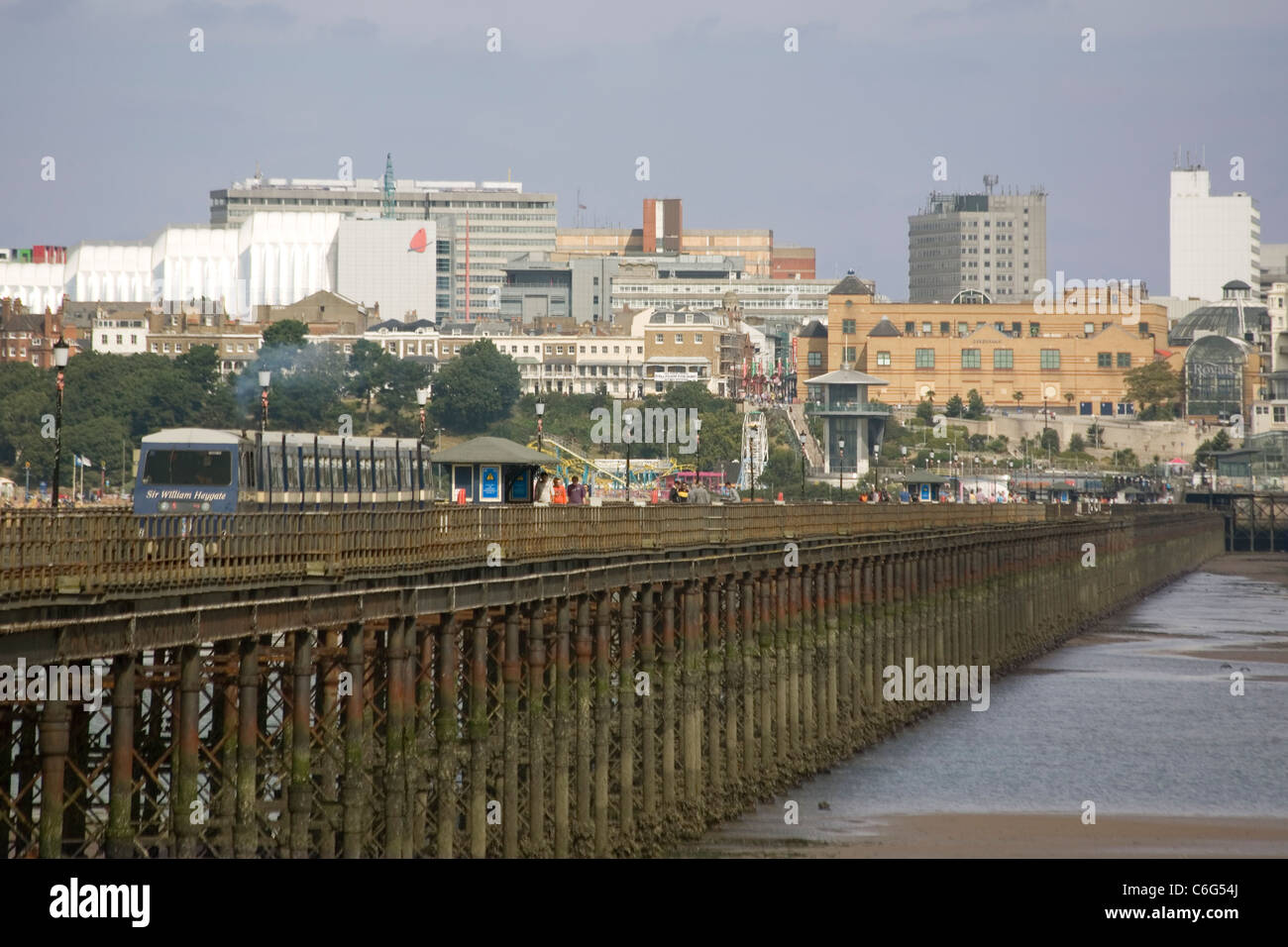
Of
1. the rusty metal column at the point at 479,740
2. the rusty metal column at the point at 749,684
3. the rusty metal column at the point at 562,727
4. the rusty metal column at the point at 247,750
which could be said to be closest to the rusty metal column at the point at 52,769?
the rusty metal column at the point at 247,750

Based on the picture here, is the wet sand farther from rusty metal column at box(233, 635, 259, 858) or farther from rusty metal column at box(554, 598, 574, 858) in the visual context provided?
rusty metal column at box(233, 635, 259, 858)

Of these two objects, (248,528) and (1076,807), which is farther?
(1076,807)

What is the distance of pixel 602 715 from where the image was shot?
4588cm

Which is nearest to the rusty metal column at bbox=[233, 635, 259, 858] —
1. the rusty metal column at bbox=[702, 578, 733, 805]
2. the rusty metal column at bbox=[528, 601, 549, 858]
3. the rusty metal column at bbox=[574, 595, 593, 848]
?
the rusty metal column at bbox=[528, 601, 549, 858]

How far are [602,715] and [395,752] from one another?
1162 centimetres

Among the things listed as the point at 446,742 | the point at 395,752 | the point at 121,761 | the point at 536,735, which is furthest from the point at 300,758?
the point at 536,735

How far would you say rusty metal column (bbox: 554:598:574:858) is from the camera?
139 feet

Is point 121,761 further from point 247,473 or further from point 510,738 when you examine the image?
point 247,473

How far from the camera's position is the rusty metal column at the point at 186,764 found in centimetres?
2819

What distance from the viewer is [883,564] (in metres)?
78.9

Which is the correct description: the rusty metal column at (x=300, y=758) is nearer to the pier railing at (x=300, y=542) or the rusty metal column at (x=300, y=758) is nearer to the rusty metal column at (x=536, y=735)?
the pier railing at (x=300, y=542)
